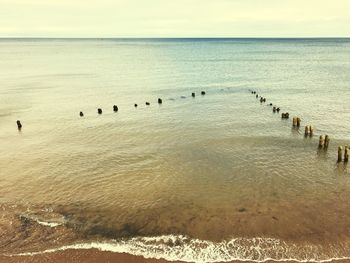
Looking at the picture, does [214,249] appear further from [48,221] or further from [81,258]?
[48,221]

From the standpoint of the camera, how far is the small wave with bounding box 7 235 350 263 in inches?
658

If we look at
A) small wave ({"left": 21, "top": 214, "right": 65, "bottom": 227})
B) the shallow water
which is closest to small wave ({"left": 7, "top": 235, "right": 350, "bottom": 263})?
the shallow water

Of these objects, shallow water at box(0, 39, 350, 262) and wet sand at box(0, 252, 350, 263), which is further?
shallow water at box(0, 39, 350, 262)

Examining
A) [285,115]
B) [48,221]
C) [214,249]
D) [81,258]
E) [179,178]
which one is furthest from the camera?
[285,115]

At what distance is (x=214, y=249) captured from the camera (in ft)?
57.1

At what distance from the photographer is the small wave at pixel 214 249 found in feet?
54.8

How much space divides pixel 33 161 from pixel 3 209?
8.99 metres

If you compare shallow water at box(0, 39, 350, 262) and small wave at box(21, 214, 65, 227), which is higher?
small wave at box(21, 214, 65, 227)

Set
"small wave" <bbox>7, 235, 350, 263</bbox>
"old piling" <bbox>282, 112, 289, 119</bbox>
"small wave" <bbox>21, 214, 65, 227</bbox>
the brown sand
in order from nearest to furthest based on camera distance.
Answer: the brown sand, "small wave" <bbox>7, 235, 350, 263</bbox>, "small wave" <bbox>21, 214, 65, 227</bbox>, "old piling" <bbox>282, 112, 289, 119</bbox>

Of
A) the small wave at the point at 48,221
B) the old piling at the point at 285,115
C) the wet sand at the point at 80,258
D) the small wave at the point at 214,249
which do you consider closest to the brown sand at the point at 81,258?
the wet sand at the point at 80,258

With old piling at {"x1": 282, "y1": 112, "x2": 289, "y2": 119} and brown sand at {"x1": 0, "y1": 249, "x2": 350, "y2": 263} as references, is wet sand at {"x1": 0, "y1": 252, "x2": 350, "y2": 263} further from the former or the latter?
old piling at {"x1": 282, "y1": 112, "x2": 289, "y2": 119}

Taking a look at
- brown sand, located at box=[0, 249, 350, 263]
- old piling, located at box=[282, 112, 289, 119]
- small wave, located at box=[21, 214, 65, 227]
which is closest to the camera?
brown sand, located at box=[0, 249, 350, 263]

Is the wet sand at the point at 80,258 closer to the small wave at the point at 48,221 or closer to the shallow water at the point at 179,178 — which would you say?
the shallow water at the point at 179,178

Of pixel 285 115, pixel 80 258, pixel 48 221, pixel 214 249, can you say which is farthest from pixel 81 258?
pixel 285 115
